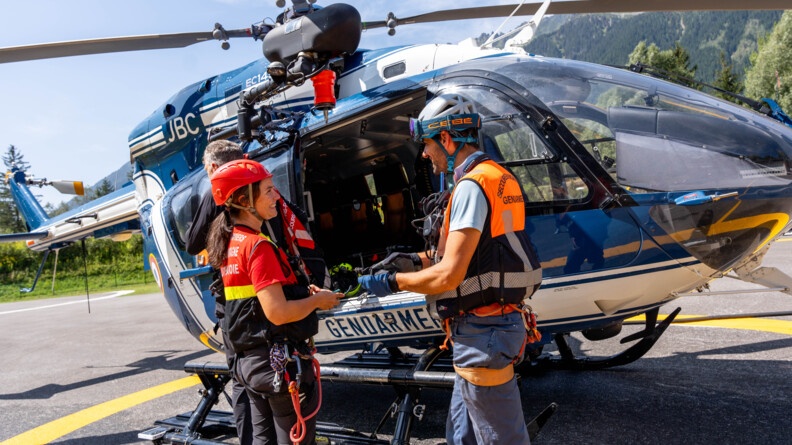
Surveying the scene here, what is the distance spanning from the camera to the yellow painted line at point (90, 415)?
195 inches

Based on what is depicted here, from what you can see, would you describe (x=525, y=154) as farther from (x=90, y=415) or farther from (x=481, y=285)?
(x=90, y=415)

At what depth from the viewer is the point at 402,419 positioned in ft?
11.7

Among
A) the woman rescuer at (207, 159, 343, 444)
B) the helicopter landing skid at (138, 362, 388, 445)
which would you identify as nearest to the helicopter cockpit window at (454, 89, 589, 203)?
the woman rescuer at (207, 159, 343, 444)

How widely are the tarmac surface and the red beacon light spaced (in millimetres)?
2453

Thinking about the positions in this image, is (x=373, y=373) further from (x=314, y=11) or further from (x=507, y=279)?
(x=314, y=11)

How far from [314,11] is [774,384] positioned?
4526mm

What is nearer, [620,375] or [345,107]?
[345,107]

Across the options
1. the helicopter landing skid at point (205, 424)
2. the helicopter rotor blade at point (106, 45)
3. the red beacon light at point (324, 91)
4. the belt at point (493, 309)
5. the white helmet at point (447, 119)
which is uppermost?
the helicopter rotor blade at point (106, 45)

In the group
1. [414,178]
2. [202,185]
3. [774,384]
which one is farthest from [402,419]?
[414,178]

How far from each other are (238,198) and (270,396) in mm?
955

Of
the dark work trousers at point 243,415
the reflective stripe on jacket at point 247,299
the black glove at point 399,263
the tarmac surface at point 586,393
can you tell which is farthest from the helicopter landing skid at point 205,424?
the black glove at point 399,263

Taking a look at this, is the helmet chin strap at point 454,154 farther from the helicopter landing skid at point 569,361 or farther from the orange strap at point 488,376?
the helicopter landing skid at point 569,361

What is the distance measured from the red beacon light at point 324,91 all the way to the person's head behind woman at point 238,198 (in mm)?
1389

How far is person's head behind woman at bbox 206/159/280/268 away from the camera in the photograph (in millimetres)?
2742
